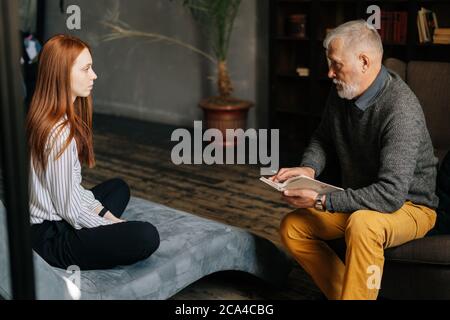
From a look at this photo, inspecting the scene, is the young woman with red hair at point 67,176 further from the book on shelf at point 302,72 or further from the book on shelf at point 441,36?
the book on shelf at point 302,72

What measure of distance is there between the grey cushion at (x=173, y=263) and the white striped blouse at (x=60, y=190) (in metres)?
0.16

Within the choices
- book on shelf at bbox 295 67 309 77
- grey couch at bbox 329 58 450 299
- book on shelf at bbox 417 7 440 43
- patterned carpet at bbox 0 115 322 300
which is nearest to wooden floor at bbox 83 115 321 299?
patterned carpet at bbox 0 115 322 300

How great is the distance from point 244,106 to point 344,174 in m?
2.77

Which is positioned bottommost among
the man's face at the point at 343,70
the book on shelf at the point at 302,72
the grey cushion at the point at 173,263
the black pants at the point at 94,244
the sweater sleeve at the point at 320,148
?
the grey cushion at the point at 173,263

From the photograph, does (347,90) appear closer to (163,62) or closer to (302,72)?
(302,72)

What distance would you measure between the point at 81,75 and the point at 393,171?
3.60ft

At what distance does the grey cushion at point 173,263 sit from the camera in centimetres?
218

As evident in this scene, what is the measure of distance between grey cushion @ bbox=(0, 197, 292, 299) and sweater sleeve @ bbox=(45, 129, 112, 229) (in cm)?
18

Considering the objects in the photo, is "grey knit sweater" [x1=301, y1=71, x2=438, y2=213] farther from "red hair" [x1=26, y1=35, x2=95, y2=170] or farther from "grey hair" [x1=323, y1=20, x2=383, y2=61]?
→ "red hair" [x1=26, y1=35, x2=95, y2=170]

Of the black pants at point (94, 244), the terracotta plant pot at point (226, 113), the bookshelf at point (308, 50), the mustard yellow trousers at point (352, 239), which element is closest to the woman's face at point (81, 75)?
the black pants at point (94, 244)

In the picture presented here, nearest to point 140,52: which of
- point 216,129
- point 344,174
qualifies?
point 216,129
